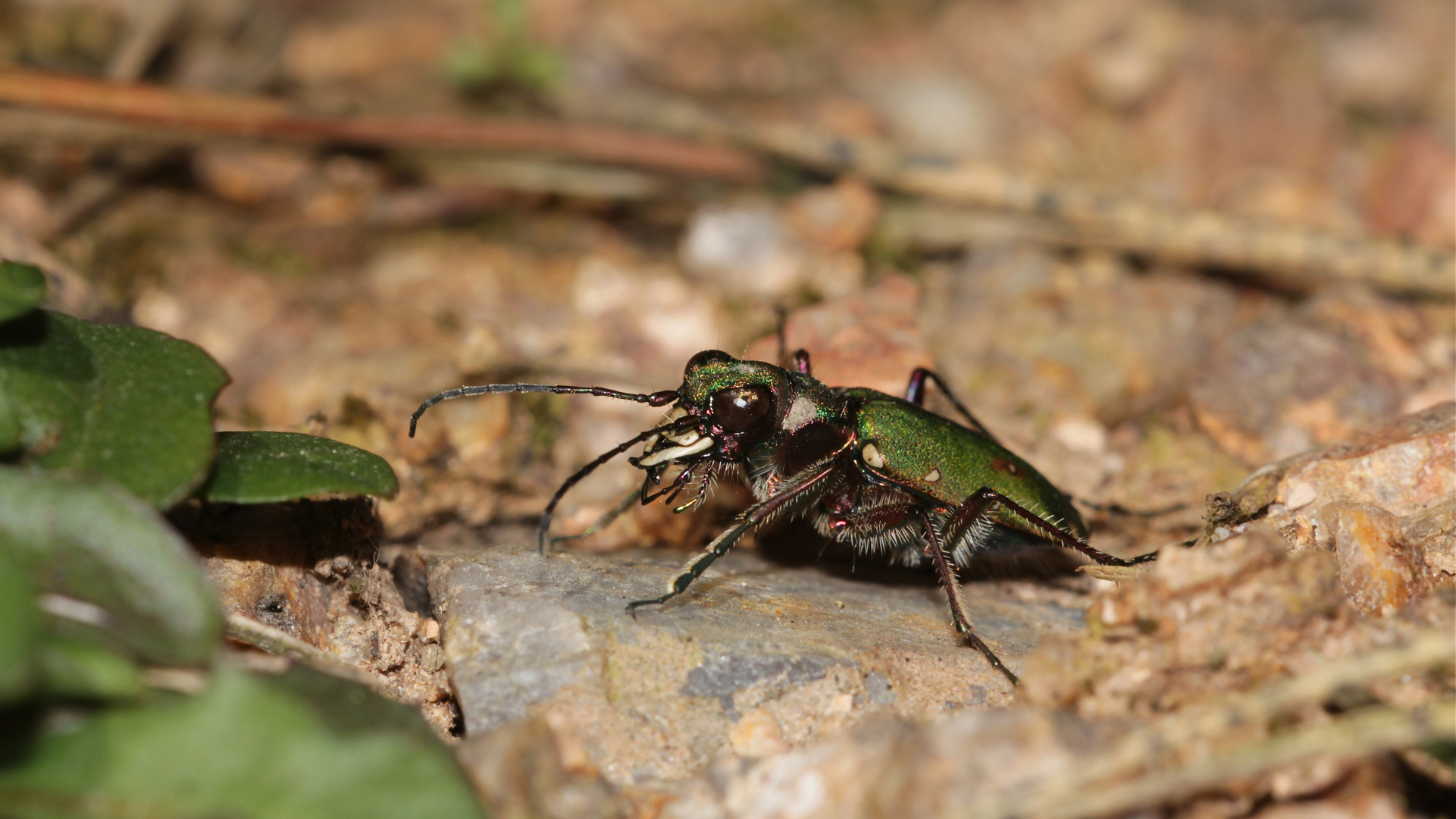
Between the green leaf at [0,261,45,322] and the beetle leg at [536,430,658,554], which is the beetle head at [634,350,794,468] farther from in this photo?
the green leaf at [0,261,45,322]

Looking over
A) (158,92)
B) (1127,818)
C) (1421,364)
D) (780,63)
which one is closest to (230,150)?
(158,92)

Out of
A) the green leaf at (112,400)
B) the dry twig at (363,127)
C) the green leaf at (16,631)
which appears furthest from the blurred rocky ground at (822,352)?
the green leaf at (16,631)

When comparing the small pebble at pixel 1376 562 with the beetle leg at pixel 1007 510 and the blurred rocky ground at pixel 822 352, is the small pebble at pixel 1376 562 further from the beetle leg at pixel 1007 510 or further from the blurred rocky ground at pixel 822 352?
the beetle leg at pixel 1007 510

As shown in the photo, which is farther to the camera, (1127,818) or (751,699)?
(751,699)

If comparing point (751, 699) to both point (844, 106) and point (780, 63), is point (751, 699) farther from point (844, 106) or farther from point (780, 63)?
point (780, 63)

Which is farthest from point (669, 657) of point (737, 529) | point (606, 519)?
point (606, 519)

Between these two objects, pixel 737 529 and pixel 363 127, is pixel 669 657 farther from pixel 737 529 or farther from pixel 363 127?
pixel 363 127
